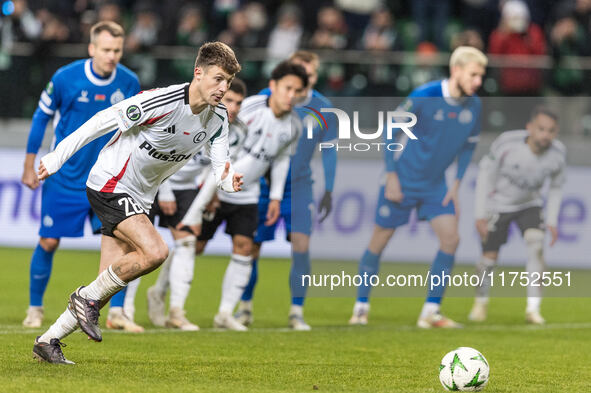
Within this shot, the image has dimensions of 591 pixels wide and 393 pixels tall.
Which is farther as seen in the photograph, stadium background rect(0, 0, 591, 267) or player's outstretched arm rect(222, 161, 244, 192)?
stadium background rect(0, 0, 591, 267)

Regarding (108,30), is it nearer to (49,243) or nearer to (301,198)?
(49,243)

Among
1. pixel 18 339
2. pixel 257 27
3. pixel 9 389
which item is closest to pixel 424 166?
pixel 18 339

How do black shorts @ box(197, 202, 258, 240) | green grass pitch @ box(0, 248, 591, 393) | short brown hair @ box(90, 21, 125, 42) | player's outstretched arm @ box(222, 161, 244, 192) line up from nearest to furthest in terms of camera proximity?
1. green grass pitch @ box(0, 248, 591, 393)
2. player's outstretched arm @ box(222, 161, 244, 192)
3. short brown hair @ box(90, 21, 125, 42)
4. black shorts @ box(197, 202, 258, 240)

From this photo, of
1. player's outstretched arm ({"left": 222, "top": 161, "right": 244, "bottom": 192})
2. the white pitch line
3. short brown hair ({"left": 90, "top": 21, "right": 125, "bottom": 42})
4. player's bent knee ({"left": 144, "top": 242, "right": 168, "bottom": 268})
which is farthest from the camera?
short brown hair ({"left": 90, "top": 21, "right": 125, "bottom": 42})

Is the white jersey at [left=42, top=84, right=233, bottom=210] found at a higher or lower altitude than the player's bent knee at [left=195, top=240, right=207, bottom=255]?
higher

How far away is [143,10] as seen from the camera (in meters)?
17.1

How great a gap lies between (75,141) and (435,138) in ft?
16.2

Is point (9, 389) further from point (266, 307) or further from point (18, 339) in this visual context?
point (266, 307)

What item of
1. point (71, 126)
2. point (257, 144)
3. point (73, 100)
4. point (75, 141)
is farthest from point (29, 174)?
point (75, 141)

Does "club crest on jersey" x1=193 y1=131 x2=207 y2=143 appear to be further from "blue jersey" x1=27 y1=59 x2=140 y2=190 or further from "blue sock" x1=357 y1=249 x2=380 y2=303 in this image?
"blue sock" x1=357 y1=249 x2=380 y2=303

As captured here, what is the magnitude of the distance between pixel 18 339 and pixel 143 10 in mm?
9745

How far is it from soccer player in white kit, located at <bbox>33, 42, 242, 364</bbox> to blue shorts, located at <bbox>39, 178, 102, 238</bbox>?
2066mm

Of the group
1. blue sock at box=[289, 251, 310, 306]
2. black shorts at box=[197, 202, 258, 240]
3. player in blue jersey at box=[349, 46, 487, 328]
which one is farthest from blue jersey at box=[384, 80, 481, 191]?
black shorts at box=[197, 202, 258, 240]

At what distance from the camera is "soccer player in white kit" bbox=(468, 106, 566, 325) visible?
1150 centimetres
